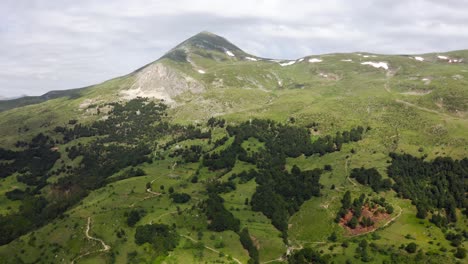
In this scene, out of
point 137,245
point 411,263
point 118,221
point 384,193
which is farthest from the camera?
point 384,193

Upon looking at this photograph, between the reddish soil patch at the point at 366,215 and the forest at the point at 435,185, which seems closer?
the reddish soil patch at the point at 366,215

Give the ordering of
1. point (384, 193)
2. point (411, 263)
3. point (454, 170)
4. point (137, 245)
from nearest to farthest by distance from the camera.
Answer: point (411, 263) < point (137, 245) < point (384, 193) < point (454, 170)

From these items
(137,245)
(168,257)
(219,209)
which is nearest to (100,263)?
(137,245)

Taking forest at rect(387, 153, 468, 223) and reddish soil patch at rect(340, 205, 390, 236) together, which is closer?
reddish soil patch at rect(340, 205, 390, 236)

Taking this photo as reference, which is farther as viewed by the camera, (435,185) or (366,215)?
(435,185)

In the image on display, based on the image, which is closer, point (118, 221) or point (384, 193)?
point (118, 221)

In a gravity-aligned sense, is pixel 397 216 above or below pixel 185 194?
below

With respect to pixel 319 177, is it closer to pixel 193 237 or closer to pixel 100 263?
pixel 193 237

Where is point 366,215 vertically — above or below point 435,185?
below
